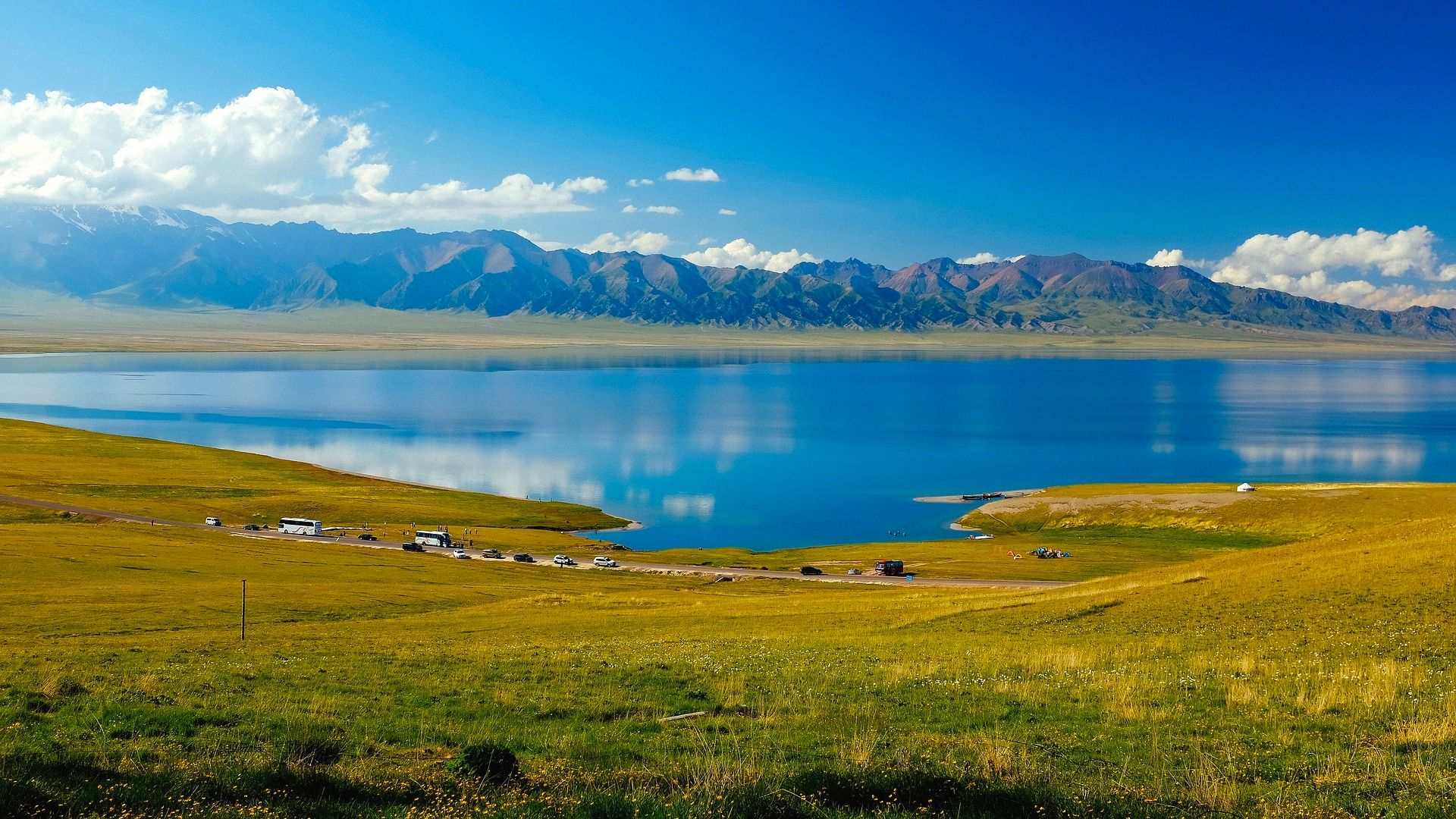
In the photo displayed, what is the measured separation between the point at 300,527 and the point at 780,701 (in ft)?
239

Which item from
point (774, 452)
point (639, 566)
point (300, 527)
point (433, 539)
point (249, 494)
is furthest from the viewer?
point (774, 452)

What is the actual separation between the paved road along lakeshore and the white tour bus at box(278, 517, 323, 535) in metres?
1.00

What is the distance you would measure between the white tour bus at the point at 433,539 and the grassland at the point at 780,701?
1411 inches

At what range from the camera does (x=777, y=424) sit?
17688 cm

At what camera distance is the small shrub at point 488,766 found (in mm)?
10508

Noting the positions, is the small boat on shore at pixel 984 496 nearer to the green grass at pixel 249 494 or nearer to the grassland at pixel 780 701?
the green grass at pixel 249 494

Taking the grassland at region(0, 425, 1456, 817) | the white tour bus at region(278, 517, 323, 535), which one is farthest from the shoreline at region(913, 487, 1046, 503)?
the grassland at region(0, 425, 1456, 817)

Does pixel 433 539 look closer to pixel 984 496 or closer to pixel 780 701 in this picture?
pixel 984 496

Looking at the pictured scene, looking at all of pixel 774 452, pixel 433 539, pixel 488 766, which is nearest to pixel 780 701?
pixel 488 766

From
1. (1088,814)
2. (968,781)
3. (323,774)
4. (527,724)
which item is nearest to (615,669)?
(527,724)

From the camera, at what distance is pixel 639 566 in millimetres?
70375

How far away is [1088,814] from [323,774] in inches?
305

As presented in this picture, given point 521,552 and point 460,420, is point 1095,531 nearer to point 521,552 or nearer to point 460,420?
point 521,552

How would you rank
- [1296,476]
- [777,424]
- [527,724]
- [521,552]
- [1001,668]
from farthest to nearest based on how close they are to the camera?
[777,424] → [1296,476] → [521,552] → [1001,668] → [527,724]
